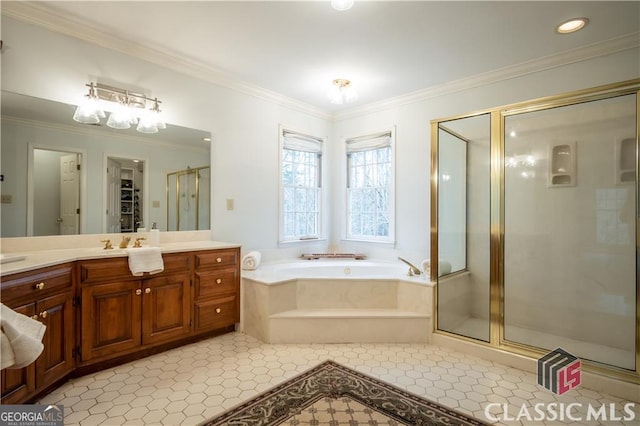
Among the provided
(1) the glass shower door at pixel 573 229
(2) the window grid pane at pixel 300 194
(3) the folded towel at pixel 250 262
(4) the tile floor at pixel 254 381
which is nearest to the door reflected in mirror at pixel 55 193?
(4) the tile floor at pixel 254 381

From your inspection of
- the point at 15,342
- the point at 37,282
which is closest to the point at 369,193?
the point at 37,282

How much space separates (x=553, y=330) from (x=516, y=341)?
604mm

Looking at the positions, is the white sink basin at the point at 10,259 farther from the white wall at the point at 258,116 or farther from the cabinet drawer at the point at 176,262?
the white wall at the point at 258,116

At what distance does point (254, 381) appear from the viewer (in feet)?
7.20

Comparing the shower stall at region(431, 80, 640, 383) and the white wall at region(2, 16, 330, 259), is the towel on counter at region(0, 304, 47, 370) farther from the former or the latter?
the shower stall at region(431, 80, 640, 383)

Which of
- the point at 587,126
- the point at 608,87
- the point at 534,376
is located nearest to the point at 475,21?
the point at 608,87

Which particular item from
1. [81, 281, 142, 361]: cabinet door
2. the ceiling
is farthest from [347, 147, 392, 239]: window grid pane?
[81, 281, 142, 361]: cabinet door

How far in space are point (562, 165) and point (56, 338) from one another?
417cm

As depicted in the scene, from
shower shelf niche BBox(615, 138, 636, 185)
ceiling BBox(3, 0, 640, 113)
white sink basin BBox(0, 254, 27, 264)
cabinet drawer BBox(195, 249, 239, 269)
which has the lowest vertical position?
cabinet drawer BBox(195, 249, 239, 269)

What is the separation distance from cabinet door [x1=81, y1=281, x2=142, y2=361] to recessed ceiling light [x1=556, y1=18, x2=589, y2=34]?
12.4 feet

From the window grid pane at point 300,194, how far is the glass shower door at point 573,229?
2.34 metres

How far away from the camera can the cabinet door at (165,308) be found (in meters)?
2.47

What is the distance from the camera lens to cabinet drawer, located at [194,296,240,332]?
280 cm

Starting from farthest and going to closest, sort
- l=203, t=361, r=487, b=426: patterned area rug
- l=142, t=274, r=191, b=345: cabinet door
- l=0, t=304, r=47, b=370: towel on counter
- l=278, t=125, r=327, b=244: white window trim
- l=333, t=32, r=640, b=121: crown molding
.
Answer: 1. l=278, t=125, r=327, b=244: white window trim
2. l=333, t=32, r=640, b=121: crown molding
3. l=142, t=274, r=191, b=345: cabinet door
4. l=203, t=361, r=487, b=426: patterned area rug
5. l=0, t=304, r=47, b=370: towel on counter
